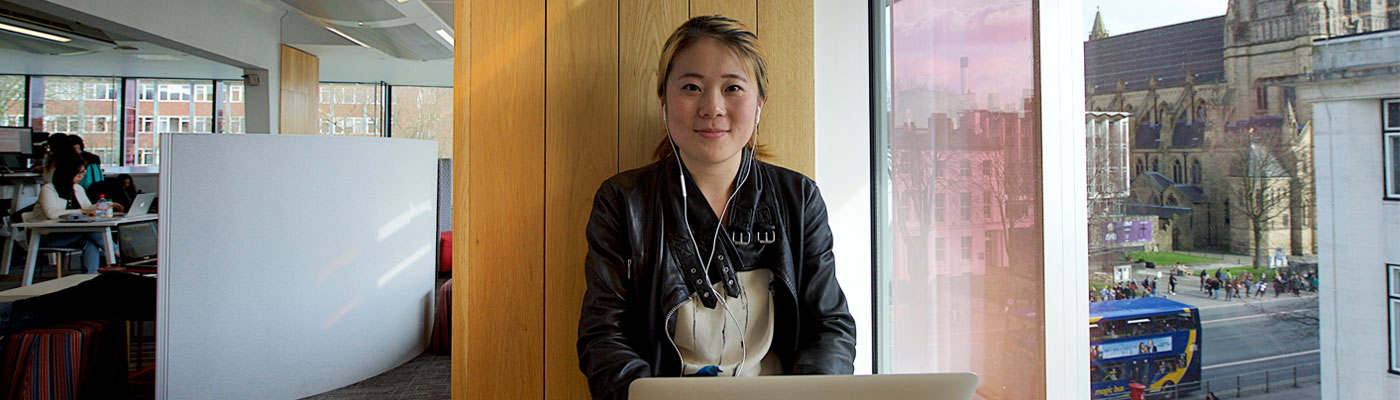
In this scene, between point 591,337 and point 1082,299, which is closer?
point 1082,299

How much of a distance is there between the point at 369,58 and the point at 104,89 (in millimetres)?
5061

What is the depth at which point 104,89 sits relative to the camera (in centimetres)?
1096

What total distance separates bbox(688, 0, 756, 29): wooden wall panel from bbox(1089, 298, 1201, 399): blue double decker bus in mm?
1084

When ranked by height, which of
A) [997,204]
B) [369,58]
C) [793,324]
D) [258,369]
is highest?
[369,58]

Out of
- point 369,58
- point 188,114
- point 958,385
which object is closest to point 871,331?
point 958,385

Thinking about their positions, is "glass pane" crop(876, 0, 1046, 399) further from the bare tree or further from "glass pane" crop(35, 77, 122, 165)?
"glass pane" crop(35, 77, 122, 165)

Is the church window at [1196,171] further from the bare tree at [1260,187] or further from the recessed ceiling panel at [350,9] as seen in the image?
the recessed ceiling panel at [350,9]

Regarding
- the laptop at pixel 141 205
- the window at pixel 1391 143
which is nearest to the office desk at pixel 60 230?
the laptop at pixel 141 205

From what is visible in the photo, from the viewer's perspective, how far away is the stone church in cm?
86

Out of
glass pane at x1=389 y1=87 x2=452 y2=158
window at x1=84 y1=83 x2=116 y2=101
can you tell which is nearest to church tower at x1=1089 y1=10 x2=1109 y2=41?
glass pane at x1=389 y1=87 x2=452 y2=158

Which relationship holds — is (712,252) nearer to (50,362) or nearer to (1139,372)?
(1139,372)

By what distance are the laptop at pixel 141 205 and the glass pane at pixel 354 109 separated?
4246 millimetres

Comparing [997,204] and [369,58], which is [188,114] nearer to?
[369,58]

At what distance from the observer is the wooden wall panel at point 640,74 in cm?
172
